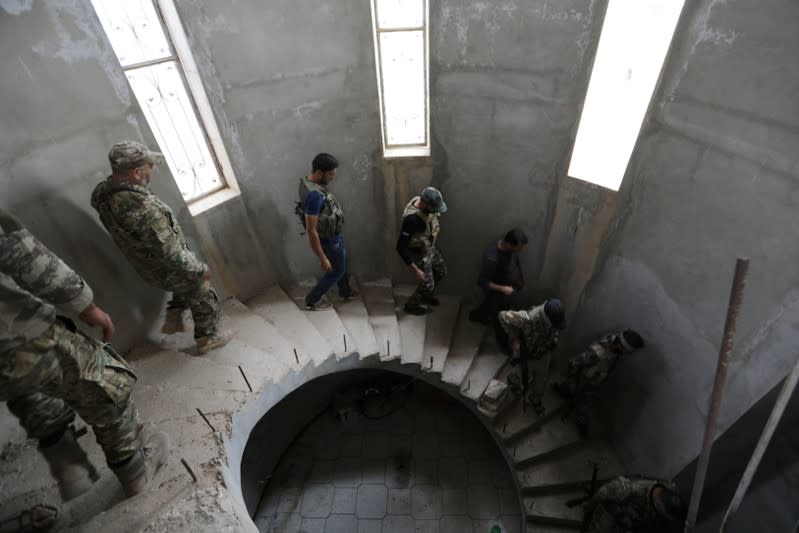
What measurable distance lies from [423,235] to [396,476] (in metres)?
4.10

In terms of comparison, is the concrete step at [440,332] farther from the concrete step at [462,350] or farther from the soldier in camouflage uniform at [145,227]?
the soldier in camouflage uniform at [145,227]

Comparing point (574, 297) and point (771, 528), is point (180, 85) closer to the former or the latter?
point (574, 297)

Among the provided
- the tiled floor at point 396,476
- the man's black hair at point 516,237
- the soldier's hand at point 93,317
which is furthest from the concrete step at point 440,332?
the soldier's hand at point 93,317

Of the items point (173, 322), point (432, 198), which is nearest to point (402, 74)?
point (432, 198)

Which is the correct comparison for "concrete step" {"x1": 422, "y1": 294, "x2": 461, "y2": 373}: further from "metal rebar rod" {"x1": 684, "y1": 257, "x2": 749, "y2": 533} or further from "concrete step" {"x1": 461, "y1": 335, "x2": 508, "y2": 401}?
"metal rebar rod" {"x1": 684, "y1": 257, "x2": 749, "y2": 533}

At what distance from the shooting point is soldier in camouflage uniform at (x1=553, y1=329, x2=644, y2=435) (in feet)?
15.8

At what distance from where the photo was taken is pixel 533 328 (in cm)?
518

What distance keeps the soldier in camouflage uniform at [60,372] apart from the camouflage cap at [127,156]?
1.01 m

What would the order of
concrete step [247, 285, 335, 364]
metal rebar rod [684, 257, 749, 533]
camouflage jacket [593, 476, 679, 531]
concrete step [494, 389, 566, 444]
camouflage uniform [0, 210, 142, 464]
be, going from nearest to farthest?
metal rebar rod [684, 257, 749, 533]
camouflage uniform [0, 210, 142, 464]
camouflage jacket [593, 476, 679, 531]
concrete step [247, 285, 335, 364]
concrete step [494, 389, 566, 444]

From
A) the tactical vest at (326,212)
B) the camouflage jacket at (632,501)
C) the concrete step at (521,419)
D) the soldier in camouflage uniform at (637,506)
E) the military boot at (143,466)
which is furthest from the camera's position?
the concrete step at (521,419)

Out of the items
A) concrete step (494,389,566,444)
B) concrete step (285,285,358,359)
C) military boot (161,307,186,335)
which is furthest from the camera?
concrete step (494,389,566,444)

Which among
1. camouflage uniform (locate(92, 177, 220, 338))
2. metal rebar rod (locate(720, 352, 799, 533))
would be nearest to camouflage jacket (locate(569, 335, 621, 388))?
metal rebar rod (locate(720, 352, 799, 533))

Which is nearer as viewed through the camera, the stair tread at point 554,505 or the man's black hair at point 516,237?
the man's black hair at point 516,237

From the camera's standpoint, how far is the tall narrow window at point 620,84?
4031 mm
